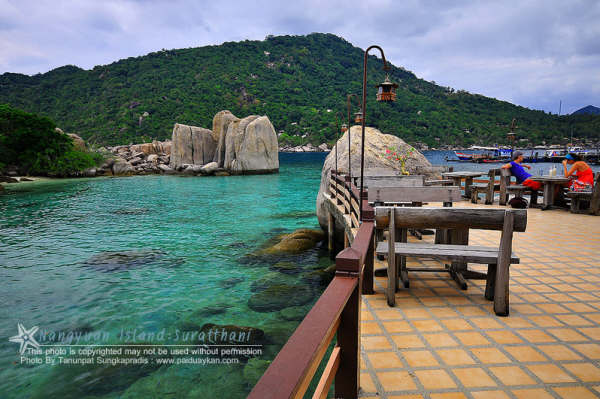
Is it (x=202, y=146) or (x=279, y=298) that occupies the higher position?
(x=202, y=146)

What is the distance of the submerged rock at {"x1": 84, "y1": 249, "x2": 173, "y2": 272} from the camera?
9945 mm

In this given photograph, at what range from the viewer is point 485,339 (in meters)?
3.24

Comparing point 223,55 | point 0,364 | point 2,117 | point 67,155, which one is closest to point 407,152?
point 0,364

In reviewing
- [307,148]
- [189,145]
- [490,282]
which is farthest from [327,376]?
[307,148]

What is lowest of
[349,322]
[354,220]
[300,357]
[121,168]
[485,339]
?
[485,339]

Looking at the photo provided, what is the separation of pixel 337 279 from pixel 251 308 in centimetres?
557

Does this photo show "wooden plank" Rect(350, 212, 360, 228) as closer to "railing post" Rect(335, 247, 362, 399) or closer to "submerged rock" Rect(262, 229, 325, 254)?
"submerged rock" Rect(262, 229, 325, 254)

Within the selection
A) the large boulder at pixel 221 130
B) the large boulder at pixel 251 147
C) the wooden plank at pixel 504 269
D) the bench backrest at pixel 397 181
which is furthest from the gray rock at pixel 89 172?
the wooden plank at pixel 504 269

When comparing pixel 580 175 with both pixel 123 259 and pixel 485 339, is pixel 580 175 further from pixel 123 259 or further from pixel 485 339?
pixel 123 259

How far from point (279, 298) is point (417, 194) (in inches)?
152

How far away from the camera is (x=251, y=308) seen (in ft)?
23.2

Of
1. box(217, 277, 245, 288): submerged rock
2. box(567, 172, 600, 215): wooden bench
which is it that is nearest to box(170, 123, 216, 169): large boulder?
box(217, 277, 245, 288): submerged rock

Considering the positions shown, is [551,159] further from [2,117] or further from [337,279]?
[2,117]

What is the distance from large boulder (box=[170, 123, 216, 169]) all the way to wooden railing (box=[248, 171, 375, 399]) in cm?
4950
